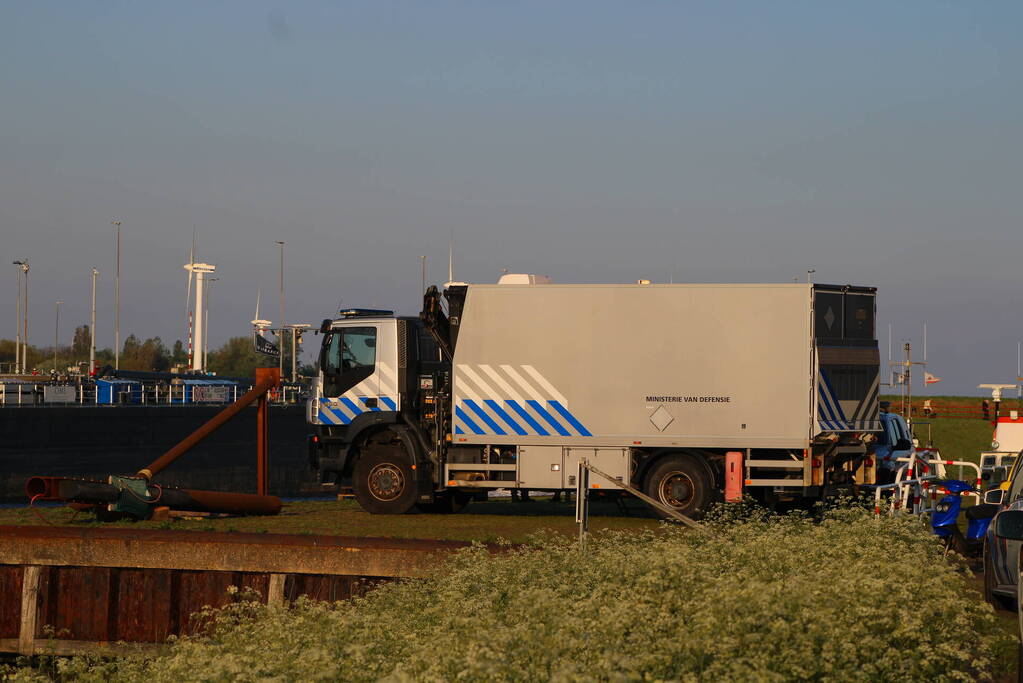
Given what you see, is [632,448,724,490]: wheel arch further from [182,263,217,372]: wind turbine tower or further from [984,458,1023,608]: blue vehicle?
[182,263,217,372]: wind turbine tower

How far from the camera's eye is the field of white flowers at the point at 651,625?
7.31m

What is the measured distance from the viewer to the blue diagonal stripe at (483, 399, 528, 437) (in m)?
19.7

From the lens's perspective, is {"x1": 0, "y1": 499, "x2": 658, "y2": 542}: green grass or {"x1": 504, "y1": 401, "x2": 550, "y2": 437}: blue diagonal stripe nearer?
{"x1": 0, "y1": 499, "x2": 658, "y2": 542}: green grass

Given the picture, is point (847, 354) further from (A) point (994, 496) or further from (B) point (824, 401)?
(A) point (994, 496)

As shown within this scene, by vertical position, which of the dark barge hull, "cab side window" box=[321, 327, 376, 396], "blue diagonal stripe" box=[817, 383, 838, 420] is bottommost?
the dark barge hull

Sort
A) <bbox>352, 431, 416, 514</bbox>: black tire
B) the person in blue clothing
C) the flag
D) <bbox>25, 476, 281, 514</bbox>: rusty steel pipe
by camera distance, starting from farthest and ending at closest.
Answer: the flag < the person in blue clothing < <bbox>352, 431, 416, 514</bbox>: black tire < <bbox>25, 476, 281, 514</bbox>: rusty steel pipe

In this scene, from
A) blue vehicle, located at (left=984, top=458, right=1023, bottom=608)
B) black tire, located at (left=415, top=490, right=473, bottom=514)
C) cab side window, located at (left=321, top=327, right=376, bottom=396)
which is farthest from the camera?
black tire, located at (left=415, top=490, right=473, bottom=514)

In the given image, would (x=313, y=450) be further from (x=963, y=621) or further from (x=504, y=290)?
(x=963, y=621)

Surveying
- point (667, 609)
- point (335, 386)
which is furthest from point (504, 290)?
point (667, 609)

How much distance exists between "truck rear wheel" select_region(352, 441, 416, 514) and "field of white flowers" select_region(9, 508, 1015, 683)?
840 centimetres

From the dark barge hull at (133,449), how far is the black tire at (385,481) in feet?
71.7

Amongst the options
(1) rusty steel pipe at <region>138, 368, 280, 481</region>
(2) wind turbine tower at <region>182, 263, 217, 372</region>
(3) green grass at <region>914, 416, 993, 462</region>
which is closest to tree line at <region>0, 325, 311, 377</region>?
(2) wind turbine tower at <region>182, 263, 217, 372</region>

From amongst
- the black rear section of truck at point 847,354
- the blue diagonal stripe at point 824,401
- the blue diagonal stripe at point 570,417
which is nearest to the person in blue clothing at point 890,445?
the black rear section of truck at point 847,354

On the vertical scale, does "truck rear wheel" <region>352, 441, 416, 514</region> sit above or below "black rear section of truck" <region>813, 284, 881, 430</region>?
below
